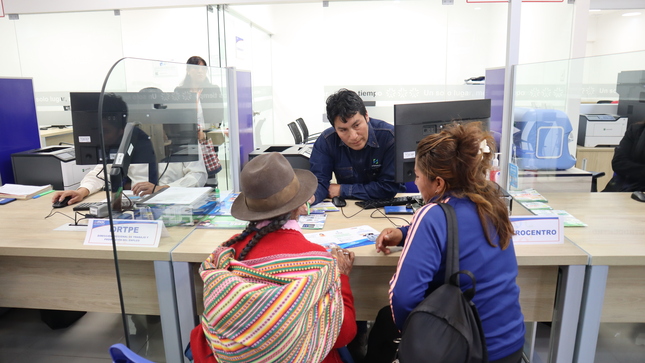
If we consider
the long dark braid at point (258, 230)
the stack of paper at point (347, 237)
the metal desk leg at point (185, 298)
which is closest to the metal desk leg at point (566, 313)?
the stack of paper at point (347, 237)

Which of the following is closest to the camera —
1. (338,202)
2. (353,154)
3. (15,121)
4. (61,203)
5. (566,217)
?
(566,217)

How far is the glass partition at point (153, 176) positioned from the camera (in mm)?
1459

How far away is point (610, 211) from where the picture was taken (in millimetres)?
2004

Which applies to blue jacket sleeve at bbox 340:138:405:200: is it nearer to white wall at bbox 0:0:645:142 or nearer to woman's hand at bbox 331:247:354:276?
woman's hand at bbox 331:247:354:276

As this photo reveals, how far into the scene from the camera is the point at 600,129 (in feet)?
13.7

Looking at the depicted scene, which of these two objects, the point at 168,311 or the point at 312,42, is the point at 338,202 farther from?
the point at 312,42

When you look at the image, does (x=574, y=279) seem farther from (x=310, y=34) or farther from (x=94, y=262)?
(x=310, y=34)

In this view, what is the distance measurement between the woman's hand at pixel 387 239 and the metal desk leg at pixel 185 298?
2.33ft

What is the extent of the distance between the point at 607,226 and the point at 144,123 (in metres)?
1.90

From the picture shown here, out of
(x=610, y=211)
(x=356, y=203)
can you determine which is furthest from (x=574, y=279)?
(x=356, y=203)

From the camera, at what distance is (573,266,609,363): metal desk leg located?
1.52 meters

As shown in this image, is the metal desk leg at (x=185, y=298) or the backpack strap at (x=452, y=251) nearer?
the backpack strap at (x=452, y=251)

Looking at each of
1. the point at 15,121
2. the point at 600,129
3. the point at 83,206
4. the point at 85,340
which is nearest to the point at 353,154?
the point at 83,206

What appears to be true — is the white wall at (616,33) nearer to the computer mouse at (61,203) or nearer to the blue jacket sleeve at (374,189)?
the blue jacket sleeve at (374,189)
